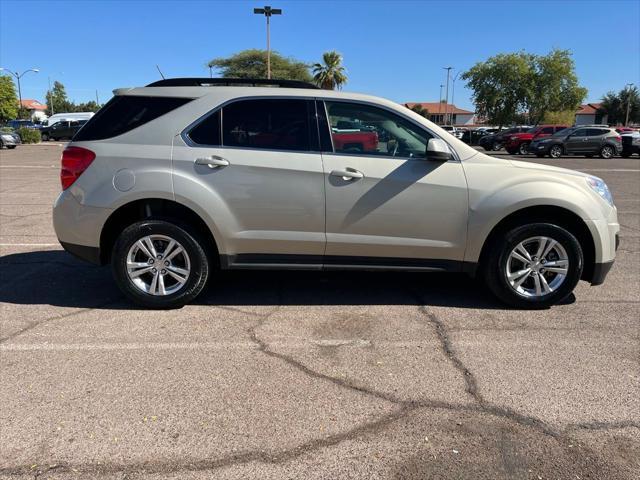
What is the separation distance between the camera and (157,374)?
3.38 m

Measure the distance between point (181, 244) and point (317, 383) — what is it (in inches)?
71.8

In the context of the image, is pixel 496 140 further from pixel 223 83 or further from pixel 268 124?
pixel 268 124

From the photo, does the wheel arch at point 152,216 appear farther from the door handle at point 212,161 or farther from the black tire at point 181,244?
the door handle at point 212,161

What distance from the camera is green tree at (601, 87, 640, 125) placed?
8656 centimetres

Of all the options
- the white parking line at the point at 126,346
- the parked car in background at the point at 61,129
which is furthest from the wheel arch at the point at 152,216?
the parked car in background at the point at 61,129

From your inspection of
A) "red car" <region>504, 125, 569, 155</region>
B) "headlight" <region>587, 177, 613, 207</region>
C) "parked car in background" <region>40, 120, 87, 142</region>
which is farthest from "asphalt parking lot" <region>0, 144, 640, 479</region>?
"parked car in background" <region>40, 120, 87, 142</region>

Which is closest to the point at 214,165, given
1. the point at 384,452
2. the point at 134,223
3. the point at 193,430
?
the point at 134,223

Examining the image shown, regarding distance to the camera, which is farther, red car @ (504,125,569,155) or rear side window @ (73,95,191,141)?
red car @ (504,125,569,155)

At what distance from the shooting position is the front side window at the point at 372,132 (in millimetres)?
4418

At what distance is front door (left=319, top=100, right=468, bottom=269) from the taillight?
1975 millimetres

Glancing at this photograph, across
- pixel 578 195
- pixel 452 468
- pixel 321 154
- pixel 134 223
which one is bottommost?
pixel 452 468

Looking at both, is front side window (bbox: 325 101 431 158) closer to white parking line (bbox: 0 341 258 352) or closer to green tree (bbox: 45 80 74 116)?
white parking line (bbox: 0 341 258 352)

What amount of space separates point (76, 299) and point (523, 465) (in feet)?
13.0

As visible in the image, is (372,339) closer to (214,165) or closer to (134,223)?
(214,165)
